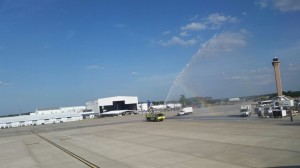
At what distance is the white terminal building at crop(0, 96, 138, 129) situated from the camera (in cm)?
15175

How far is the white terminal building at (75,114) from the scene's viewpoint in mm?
151750

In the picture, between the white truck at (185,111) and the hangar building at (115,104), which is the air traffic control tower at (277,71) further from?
the hangar building at (115,104)

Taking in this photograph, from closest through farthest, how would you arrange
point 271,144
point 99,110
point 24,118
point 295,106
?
point 271,144
point 295,106
point 24,118
point 99,110

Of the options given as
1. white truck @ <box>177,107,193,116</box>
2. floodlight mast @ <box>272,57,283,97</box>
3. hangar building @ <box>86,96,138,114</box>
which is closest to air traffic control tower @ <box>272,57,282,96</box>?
floodlight mast @ <box>272,57,283,97</box>

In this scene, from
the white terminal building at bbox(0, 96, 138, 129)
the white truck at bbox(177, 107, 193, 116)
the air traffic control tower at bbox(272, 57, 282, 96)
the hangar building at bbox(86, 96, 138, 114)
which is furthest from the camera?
the hangar building at bbox(86, 96, 138, 114)

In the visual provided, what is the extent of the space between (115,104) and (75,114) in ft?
81.8

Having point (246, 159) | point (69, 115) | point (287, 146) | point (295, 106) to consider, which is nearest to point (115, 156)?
point (246, 159)

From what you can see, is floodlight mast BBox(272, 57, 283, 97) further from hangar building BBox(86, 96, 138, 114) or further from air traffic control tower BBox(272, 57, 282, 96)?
hangar building BBox(86, 96, 138, 114)

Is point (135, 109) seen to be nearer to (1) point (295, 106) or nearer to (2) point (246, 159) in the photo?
(1) point (295, 106)

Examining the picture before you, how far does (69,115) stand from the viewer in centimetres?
16000

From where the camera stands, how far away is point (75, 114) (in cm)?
16188

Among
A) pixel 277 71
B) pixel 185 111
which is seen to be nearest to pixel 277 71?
pixel 277 71

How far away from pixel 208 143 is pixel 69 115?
456 ft

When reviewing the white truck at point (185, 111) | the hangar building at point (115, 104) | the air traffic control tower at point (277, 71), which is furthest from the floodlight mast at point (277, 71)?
the hangar building at point (115, 104)
